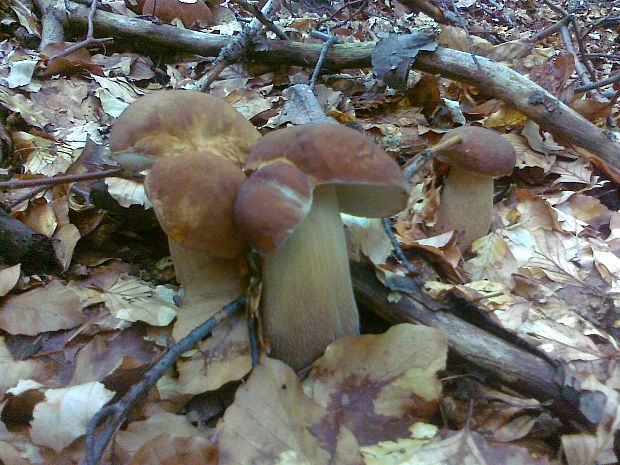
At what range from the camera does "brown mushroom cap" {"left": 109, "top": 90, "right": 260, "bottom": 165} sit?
1.28 metres

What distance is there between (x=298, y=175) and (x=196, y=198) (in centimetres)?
26

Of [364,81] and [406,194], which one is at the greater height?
[406,194]

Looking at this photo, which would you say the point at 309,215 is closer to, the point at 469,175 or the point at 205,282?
the point at 205,282

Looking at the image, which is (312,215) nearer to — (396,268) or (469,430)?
(396,268)

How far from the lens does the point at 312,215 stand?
1.26m

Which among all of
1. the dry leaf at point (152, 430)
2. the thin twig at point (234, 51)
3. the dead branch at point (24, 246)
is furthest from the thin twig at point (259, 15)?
the dry leaf at point (152, 430)

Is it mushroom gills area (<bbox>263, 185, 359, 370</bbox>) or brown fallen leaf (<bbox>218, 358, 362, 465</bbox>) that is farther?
mushroom gills area (<bbox>263, 185, 359, 370</bbox>)

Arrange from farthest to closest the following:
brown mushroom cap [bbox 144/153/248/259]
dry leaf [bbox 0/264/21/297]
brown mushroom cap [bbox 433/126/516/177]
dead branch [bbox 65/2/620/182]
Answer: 1. dead branch [bbox 65/2/620/182]
2. brown mushroom cap [bbox 433/126/516/177]
3. dry leaf [bbox 0/264/21/297]
4. brown mushroom cap [bbox 144/153/248/259]

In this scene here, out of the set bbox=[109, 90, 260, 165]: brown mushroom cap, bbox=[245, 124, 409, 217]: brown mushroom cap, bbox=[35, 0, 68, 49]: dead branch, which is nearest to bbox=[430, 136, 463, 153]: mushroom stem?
bbox=[245, 124, 409, 217]: brown mushroom cap

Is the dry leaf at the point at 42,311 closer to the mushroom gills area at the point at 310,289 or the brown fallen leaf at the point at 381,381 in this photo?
the mushroom gills area at the point at 310,289

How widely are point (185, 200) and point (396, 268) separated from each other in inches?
32.9

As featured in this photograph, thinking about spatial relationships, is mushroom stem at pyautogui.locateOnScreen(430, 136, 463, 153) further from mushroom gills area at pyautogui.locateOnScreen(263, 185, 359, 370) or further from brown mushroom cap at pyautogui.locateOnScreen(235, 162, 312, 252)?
brown mushroom cap at pyautogui.locateOnScreen(235, 162, 312, 252)

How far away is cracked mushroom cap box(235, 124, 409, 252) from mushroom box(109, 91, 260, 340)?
9 centimetres

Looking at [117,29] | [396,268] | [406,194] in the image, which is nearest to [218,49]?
[117,29]
